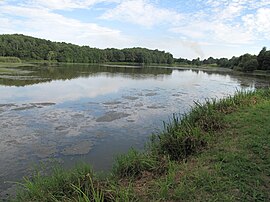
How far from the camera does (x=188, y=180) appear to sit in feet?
14.0

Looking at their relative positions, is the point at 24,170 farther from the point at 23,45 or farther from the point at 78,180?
the point at 23,45

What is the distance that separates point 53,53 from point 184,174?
87.3m

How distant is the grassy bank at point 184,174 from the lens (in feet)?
12.5

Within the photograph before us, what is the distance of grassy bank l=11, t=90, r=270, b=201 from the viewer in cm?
381

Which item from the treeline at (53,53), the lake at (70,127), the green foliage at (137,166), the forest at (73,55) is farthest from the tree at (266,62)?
the green foliage at (137,166)

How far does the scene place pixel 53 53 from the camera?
3359 inches

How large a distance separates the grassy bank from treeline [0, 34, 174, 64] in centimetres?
8217

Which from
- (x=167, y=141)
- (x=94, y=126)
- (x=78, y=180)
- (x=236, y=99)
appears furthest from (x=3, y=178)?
(x=236, y=99)

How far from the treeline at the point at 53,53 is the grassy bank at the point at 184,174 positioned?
82.2 metres

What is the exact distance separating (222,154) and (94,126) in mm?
5659

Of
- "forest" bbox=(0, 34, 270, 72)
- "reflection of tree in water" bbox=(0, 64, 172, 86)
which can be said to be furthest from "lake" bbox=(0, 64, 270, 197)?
"forest" bbox=(0, 34, 270, 72)

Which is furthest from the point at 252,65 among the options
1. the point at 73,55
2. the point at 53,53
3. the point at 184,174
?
the point at 184,174

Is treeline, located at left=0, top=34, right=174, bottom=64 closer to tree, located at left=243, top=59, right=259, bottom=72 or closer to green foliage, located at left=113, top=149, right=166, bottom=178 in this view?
tree, located at left=243, top=59, right=259, bottom=72

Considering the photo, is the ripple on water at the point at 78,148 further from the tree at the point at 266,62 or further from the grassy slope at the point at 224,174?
the tree at the point at 266,62
